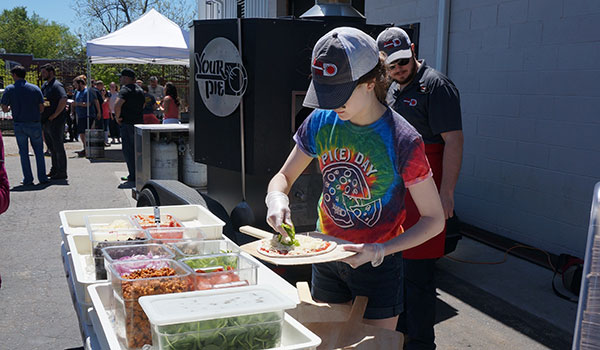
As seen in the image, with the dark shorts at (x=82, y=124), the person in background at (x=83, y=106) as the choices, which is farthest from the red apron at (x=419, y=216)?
the dark shorts at (x=82, y=124)

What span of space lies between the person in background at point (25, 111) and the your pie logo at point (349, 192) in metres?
9.31

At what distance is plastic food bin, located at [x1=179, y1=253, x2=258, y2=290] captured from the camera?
2045 millimetres

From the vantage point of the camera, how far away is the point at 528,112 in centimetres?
632

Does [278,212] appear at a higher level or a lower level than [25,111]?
lower

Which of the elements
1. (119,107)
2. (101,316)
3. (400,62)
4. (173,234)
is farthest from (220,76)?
(119,107)

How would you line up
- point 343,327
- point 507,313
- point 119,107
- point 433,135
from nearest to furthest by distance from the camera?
1. point 343,327
2. point 433,135
3. point 507,313
4. point 119,107

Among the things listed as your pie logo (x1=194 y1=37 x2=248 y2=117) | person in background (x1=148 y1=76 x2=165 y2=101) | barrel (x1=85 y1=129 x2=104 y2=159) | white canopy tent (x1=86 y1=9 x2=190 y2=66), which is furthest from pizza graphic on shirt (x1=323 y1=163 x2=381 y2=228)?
person in background (x1=148 y1=76 x2=165 y2=101)

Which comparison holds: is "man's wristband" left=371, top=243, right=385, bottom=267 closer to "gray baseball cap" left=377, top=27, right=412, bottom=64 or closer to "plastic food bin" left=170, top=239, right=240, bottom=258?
"plastic food bin" left=170, top=239, right=240, bottom=258

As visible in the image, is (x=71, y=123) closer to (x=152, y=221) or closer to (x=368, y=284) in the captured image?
(x=152, y=221)

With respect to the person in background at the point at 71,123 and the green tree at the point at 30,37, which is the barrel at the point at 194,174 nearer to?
the person in background at the point at 71,123

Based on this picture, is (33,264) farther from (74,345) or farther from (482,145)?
(482,145)

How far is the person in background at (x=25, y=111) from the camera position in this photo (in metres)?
10.3

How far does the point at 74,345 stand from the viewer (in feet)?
14.0

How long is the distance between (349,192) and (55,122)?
1026cm
